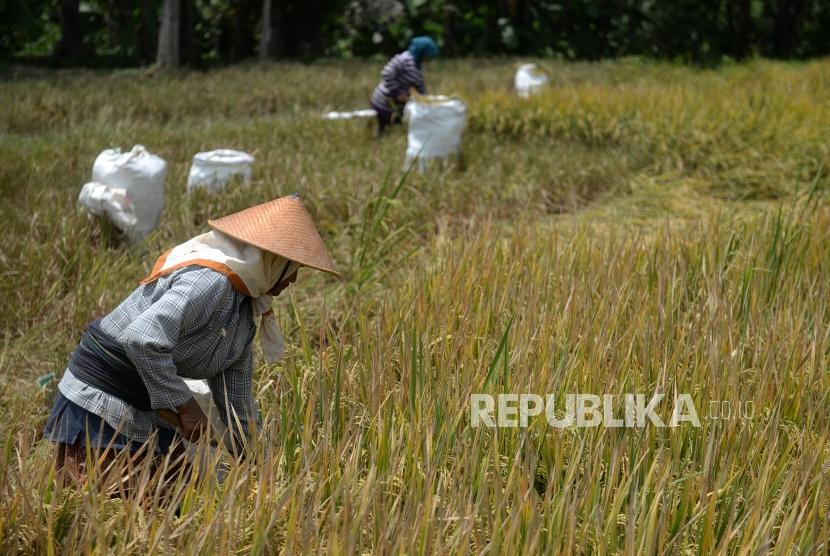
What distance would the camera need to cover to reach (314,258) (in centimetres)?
204

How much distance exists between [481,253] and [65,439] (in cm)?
176

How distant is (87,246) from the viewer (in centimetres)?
380

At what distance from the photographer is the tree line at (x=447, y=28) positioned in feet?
50.9

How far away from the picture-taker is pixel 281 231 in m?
2.02

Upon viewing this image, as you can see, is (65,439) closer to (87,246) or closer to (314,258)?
(314,258)

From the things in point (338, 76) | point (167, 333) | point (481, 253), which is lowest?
point (338, 76)

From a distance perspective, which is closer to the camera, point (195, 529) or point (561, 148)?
point (195, 529)

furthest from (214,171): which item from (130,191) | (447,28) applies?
(447,28)

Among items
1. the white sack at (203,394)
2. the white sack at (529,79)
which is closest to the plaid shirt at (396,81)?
the white sack at (529,79)

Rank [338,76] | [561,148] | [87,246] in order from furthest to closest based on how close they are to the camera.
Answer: [338,76]
[561,148]
[87,246]

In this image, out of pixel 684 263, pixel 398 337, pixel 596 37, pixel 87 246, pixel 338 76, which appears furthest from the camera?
pixel 596 37

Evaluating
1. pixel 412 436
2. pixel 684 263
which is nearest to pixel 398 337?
pixel 412 436

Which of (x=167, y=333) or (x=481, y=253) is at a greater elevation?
(x=167, y=333)

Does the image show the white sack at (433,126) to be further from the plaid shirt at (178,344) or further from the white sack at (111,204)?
the plaid shirt at (178,344)
